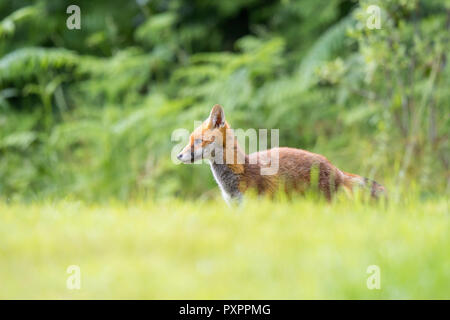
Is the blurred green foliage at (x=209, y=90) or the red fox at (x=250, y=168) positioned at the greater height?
the blurred green foliage at (x=209, y=90)

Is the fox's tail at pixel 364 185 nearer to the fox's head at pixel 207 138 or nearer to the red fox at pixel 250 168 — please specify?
the red fox at pixel 250 168

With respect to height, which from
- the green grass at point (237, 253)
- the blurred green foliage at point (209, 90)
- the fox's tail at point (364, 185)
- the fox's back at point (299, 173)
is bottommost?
the green grass at point (237, 253)

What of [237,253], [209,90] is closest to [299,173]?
[237,253]

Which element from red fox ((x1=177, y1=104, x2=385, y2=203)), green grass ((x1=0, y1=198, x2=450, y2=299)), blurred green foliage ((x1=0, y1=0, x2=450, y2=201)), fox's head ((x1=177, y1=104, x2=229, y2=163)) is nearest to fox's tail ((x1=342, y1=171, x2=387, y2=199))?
red fox ((x1=177, y1=104, x2=385, y2=203))

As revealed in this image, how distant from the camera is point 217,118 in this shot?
12.9 feet

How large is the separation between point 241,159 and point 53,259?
1.53 m

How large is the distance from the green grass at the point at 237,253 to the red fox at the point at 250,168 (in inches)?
11.3

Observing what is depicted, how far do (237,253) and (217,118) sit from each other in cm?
130

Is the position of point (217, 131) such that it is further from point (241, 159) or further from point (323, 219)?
point (323, 219)

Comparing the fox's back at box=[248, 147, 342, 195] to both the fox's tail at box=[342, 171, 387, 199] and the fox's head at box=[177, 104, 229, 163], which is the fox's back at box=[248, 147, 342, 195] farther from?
the fox's head at box=[177, 104, 229, 163]

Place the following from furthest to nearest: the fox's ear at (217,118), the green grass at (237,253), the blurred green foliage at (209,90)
Answer: the blurred green foliage at (209,90) < the fox's ear at (217,118) < the green grass at (237,253)

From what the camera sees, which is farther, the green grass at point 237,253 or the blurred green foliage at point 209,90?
the blurred green foliage at point 209,90

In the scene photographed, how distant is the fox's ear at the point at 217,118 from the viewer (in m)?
3.89

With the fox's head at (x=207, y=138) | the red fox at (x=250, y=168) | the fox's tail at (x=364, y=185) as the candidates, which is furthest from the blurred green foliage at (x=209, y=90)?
the fox's head at (x=207, y=138)
